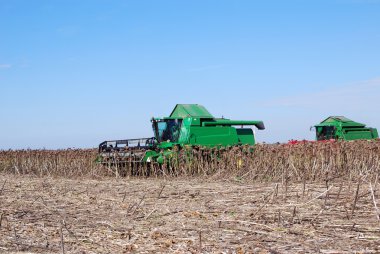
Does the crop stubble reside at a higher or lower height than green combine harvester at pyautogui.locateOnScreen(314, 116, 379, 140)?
lower

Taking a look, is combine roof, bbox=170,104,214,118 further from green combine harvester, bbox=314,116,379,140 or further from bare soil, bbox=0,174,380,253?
bare soil, bbox=0,174,380,253

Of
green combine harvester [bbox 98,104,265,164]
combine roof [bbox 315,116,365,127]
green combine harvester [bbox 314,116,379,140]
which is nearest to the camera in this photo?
green combine harvester [bbox 98,104,265,164]

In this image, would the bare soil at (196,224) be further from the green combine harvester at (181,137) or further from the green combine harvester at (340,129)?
the green combine harvester at (340,129)

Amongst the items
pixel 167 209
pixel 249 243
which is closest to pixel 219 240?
pixel 249 243

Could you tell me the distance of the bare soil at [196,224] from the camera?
5.02 metres

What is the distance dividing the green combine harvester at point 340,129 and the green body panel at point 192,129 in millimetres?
8733

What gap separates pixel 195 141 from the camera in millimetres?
18547

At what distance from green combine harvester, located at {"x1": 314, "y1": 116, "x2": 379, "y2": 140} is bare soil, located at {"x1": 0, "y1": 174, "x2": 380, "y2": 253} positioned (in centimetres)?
1876

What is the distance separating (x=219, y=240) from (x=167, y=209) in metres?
2.07

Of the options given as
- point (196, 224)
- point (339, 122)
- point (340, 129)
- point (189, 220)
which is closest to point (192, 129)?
point (340, 129)

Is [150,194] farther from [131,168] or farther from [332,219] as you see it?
[131,168]

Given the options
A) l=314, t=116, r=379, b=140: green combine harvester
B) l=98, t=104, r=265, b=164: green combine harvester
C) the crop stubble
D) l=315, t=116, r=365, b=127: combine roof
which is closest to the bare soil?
the crop stubble

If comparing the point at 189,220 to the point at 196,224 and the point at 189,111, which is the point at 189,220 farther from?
the point at 189,111

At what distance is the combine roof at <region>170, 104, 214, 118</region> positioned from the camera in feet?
62.8
